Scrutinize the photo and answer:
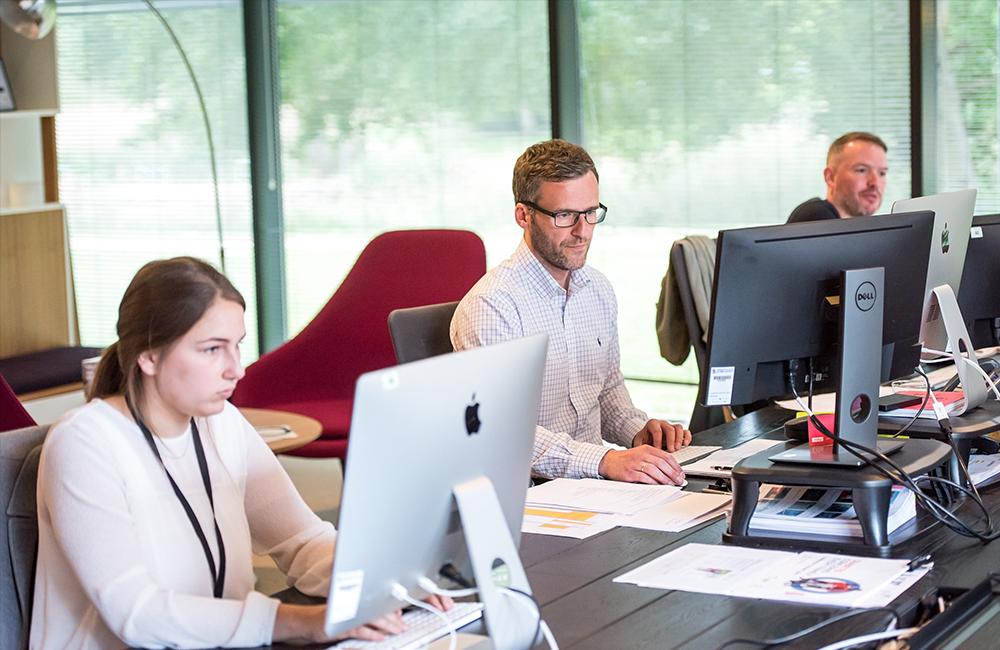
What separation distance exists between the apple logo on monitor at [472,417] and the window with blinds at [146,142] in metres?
5.31

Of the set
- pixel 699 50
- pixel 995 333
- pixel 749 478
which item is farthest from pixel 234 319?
pixel 699 50

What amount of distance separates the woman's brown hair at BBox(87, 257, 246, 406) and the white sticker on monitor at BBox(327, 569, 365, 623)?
592 mm

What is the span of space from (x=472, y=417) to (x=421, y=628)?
308 mm

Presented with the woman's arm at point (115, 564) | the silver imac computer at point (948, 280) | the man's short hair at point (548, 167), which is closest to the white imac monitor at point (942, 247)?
the silver imac computer at point (948, 280)

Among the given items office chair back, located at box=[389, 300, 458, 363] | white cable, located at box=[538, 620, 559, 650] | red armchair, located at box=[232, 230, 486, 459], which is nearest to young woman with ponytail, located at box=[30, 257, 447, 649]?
white cable, located at box=[538, 620, 559, 650]

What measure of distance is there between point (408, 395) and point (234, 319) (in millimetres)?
593

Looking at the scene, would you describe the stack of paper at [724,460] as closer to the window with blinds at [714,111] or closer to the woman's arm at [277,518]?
the woman's arm at [277,518]

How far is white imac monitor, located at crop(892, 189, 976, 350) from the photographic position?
110 inches

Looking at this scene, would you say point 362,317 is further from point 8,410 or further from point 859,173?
point 859,173

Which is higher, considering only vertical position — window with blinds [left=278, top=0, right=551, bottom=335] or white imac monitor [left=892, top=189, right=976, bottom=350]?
window with blinds [left=278, top=0, right=551, bottom=335]

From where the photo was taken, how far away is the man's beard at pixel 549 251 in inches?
119

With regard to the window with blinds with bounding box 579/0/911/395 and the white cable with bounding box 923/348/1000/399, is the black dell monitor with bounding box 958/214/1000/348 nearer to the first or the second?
the white cable with bounding box 923/348/1000/399

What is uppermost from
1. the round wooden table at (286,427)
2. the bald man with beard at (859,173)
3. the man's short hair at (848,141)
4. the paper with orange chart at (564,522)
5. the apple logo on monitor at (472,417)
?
the man's short hair at (848,141)

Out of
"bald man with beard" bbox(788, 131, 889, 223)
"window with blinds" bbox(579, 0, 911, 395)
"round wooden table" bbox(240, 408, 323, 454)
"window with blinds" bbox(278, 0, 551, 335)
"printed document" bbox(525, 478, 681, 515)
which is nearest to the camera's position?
"printed document" bbox(525, 478, 681, 515)
